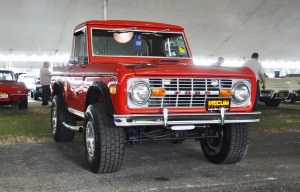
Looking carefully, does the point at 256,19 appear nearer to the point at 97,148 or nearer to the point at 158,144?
the point at 158,144

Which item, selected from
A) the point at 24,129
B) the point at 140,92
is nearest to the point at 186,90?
the point at 140,92

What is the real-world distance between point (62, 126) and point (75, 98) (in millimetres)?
1140

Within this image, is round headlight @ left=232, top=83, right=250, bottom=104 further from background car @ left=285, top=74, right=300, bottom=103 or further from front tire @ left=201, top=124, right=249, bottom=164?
background car @ left=285, top=74, right=300, bottom=103

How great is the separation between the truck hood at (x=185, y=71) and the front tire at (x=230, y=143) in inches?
30.7

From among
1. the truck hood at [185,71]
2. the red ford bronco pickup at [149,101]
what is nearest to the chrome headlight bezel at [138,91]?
the red ford bronco pickup at [149,101]

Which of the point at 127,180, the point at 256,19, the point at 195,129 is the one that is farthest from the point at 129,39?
the point at 256,19

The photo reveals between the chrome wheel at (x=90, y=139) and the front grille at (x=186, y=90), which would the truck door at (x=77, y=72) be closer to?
the chrome wheel at (x=90, y=139)

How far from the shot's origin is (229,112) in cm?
534

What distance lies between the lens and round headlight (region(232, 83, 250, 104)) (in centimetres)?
542

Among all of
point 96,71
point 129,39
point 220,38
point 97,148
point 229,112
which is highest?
point 220,38

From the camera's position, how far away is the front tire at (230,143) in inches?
228

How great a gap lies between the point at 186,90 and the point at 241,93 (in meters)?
0.76

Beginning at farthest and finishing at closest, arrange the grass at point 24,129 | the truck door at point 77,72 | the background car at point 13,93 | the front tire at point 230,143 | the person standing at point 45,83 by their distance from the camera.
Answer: the person standing at point 45,83 → the background car at point 13,93 → the grass at point 24,129 → the truck door at point 77,72 → the front tire at point 230,143

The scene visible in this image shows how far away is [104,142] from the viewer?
16.6 feet
